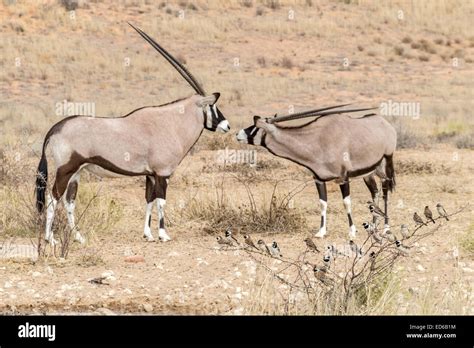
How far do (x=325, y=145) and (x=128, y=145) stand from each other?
189cm

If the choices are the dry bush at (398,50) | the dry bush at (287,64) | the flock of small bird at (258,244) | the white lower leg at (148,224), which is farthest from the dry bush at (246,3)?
the flock of small bird at (258,244)

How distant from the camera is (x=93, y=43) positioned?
34750 millimetres

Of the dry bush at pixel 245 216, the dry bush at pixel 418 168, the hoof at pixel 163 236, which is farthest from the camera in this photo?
the dry bush at pixel 418 168

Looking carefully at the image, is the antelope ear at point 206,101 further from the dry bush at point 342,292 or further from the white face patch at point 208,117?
the dry bush at point 342,292

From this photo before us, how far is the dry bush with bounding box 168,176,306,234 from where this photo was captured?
10414 millimetres

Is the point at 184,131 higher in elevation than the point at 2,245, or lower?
higher

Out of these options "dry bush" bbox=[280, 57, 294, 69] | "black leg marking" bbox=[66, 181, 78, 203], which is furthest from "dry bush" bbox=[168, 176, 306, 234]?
"dry bush" bbox=[280, 57, 294, 69]

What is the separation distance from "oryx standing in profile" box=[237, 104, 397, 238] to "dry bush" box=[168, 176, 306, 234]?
12.8 inches

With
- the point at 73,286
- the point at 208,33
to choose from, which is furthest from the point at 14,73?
the point at 73,286

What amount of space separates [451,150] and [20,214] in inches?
383

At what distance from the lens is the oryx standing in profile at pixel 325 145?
1014 centimetres

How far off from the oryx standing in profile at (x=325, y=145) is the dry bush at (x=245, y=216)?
12.8 inches

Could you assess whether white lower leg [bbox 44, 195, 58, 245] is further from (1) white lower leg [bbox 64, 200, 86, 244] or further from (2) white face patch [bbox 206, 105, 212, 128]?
(2) white face patch [bbox 206, 105, 212, 128]

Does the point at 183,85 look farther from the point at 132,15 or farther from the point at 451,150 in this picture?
the point at 451,150
